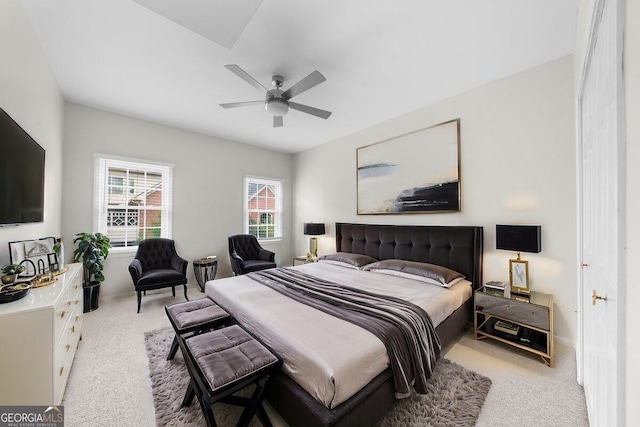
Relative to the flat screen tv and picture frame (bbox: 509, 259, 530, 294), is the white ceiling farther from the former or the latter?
picture frame (bbox: 509, 259, 530, 294)

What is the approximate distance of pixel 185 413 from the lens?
166cm

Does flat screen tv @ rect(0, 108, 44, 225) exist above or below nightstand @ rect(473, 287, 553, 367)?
above

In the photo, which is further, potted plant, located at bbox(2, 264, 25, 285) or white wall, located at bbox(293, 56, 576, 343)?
white wall, located at bbox(293, 56, 576, 343)

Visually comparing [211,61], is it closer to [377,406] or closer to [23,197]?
[23,197]

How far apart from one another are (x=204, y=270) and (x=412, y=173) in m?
3.77

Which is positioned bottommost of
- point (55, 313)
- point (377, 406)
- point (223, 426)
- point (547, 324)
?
point (223, 426)

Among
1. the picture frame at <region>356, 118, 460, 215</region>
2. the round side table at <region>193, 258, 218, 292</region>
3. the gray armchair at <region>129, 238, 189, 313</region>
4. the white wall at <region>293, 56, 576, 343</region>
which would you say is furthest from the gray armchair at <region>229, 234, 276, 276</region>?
the white wall at <region>293, 56, 576, 343</region>

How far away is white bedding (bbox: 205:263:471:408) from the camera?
53.2 inches

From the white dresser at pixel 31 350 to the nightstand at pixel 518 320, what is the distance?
341cm

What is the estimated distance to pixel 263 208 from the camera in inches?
221

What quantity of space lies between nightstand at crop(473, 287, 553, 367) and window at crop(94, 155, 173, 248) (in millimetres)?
4699

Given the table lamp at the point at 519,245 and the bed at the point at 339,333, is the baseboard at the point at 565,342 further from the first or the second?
the bed at the point at 339,333

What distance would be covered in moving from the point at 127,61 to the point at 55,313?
2.40m

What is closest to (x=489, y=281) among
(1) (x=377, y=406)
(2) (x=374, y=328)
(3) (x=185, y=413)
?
(2) (x=374, y=328)
